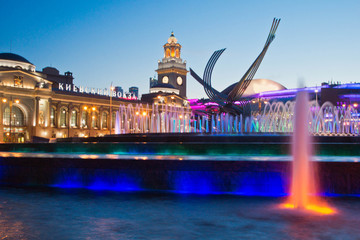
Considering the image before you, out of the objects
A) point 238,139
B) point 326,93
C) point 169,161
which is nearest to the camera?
point 169,161

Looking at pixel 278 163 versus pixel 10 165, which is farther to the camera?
pixel 10 165

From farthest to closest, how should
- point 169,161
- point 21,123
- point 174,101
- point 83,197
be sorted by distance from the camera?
point 174,101
point 21,123
point 169,161
point 83,197

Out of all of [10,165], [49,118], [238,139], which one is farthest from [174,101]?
[10,165]

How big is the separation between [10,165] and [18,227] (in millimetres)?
5090

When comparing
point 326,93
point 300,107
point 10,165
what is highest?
point 326,93

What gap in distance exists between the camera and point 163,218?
21.6 feet

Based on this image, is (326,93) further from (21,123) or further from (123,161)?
(123,161)

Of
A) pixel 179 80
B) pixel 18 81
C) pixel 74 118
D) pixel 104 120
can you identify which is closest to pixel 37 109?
pixel 18 81

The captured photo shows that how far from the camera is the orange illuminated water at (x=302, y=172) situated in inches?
297

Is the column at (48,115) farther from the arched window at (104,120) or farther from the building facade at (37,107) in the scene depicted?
the arched window at (104,120)

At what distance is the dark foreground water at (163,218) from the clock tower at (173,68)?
94.6m

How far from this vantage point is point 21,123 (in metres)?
58.6

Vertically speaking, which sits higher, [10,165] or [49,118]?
[49,118]

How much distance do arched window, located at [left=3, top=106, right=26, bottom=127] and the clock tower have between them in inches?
1975
